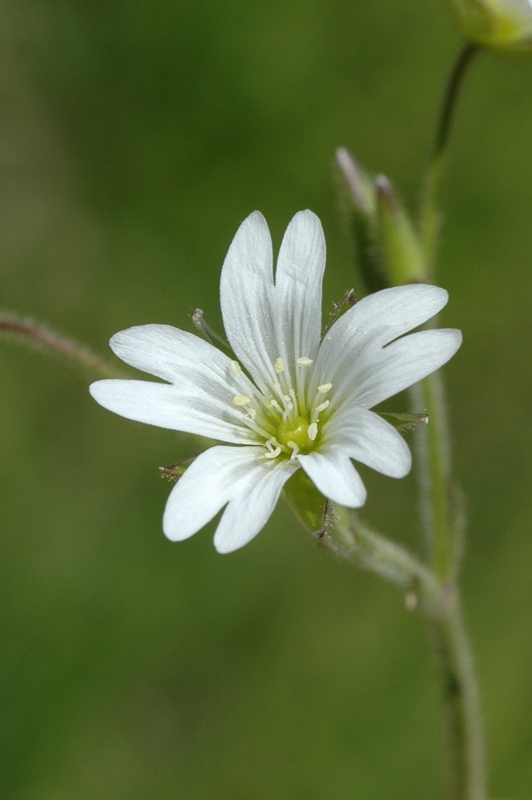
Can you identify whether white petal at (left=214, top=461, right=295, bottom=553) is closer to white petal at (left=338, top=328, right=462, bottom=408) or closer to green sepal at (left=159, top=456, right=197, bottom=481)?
green sepal at (left=159, top=456, right=197, bottom=481)

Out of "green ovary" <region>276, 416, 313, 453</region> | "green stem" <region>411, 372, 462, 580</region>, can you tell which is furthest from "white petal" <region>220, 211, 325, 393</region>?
"green stem" <region>411, 372, 462, 580</region>

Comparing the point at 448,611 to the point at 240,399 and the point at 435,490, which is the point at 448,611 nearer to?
the point at 435,490

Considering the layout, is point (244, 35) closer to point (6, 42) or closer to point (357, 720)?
point (6, 42)

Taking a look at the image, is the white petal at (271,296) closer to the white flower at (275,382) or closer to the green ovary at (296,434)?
the white flower at (275,382)

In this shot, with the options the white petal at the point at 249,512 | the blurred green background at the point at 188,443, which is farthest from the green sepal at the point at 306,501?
the blurred green background at the point at 188,443

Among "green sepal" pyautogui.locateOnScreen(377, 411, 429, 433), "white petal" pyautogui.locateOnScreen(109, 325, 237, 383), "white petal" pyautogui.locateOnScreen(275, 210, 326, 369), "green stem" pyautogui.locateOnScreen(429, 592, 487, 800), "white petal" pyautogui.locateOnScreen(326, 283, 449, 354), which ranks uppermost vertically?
"white petal" pyautogui.locateOnScreen(275, 210, 326, 369)

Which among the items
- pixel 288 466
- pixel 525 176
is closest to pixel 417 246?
pixel 288 466
